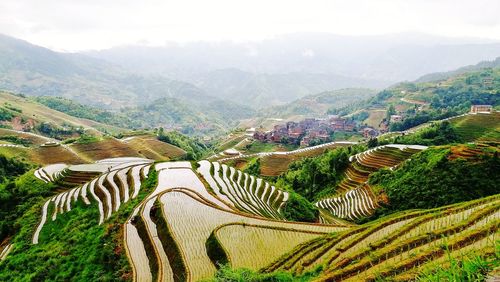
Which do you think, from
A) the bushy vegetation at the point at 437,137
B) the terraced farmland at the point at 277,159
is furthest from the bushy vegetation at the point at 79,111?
the bushy vegetation at the point at 437,137

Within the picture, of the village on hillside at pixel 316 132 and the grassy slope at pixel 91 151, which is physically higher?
the grassy slope at pixel 91 151

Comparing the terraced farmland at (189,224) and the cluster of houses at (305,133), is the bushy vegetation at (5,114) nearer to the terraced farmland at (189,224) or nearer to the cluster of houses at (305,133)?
the cluster of houses at (305,133)

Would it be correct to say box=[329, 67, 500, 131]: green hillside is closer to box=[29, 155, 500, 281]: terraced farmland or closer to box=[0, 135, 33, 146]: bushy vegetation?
box=[29, 155, 500, 281]: terraced farmland

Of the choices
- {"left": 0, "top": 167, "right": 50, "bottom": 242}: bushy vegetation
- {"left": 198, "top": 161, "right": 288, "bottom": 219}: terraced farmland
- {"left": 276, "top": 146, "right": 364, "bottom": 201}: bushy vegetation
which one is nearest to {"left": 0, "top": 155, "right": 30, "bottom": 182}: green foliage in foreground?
{"left": 0, "top": 167, "right": 50, "bottom": 242}: bushy vegetation

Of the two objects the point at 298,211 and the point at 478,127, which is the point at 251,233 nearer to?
the point at 298,211

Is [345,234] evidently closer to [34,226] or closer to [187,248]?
[187,248]

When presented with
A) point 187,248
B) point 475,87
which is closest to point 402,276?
point 187,248

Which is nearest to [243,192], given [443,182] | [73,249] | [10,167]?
[73,249]
